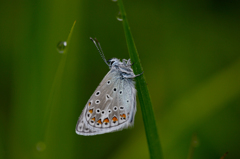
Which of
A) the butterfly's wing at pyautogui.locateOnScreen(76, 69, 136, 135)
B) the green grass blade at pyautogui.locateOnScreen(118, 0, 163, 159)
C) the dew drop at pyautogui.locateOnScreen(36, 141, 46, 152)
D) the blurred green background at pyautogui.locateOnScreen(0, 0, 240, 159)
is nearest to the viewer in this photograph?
the green grass blade at pyautogui.locateOnScreen(118, 0, 163, 159)

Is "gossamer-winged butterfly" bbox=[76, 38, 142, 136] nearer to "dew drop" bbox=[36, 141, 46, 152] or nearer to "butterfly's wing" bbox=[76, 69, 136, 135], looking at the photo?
"butterfly's wing" bbox=[76, 69, 136, 135]

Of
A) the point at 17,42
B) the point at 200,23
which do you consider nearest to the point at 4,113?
the point at 17,42

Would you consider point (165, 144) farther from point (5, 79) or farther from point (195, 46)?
point (5, 79)

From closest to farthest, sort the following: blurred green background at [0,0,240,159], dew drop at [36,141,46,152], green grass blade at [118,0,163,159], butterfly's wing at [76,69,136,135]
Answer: green grass blade at [118,0,163,159], dew drop at [36,141,46,152], blurred green background at [0,0,240,159], butterfly's wing at [76,69,136,135]

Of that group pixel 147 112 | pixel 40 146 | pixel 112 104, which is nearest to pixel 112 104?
pixel 112 104

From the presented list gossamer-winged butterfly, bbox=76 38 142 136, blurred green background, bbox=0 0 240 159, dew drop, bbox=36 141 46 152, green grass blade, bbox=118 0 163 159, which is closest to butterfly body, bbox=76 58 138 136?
gossamer-winged butterfly, bbox=76 38 142 136

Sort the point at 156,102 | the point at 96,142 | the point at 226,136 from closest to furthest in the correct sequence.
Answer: the point at 226,136, the point at 96,142, the point at 156,102
